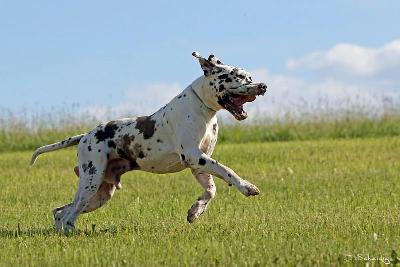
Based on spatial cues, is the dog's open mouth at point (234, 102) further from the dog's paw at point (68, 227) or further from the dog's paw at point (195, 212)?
the dog's paw at point (68, 227)

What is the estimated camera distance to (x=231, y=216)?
34.3ft

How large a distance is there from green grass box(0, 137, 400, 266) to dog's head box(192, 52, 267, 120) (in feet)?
3.77

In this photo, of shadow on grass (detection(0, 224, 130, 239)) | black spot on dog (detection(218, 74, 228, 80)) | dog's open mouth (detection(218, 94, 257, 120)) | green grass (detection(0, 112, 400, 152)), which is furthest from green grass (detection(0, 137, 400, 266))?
green grass (detection(0, 112, 400, 152))

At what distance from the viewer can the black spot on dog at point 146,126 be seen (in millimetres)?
9477

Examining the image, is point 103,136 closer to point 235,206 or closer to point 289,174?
point 235,206

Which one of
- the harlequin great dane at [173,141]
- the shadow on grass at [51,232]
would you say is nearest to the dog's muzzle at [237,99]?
the harlequin great dane at [173,141]

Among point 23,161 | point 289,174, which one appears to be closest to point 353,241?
point 289,174

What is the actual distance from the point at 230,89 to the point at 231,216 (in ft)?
6.18

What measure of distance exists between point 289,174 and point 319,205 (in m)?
4.46

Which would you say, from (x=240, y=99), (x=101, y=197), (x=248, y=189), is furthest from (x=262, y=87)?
(x=101, y=197)

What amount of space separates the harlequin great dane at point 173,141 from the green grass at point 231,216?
0.38 m

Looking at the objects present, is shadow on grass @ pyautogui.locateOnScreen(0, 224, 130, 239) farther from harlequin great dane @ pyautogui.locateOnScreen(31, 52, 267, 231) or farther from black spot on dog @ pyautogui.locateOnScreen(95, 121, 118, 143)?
black spot on dog @ pyautogui.locateOnScreen(95, 121, 118, 143)

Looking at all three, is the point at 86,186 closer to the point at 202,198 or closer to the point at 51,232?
the point at 51,232

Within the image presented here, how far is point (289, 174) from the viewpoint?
1590cm
